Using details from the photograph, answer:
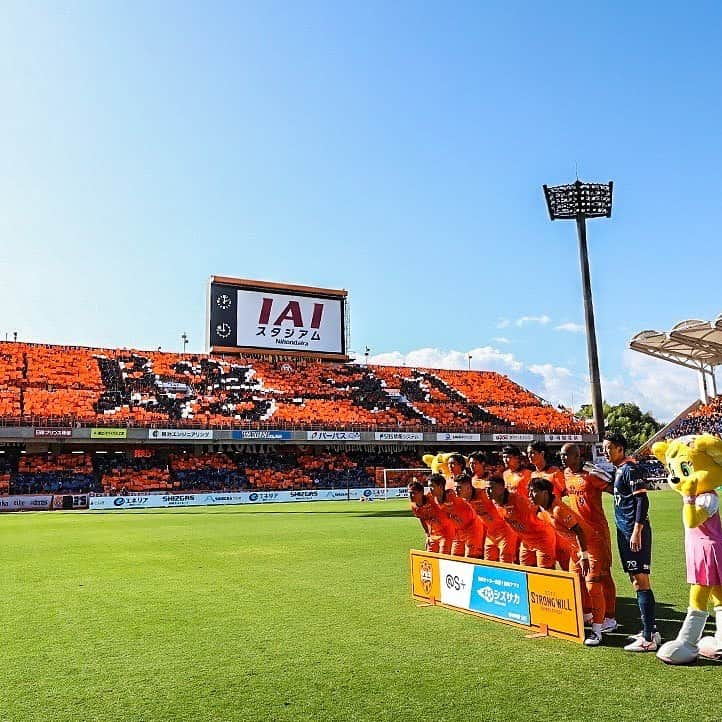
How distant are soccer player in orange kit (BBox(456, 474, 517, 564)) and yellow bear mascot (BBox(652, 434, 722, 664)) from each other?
216cm

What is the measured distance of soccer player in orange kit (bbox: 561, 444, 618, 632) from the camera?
266 inches

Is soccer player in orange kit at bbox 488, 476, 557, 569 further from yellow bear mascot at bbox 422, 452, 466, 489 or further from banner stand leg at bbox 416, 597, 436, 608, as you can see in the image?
yellow bear mascot at bbox 422, 452, 466, 489

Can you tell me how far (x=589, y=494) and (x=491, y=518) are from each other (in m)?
1.28

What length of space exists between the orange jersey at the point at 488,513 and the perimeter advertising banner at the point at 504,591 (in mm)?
404

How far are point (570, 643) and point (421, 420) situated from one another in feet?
129

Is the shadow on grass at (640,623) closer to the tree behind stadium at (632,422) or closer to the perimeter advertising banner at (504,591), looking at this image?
the perimeter advertising banner at (504,591)

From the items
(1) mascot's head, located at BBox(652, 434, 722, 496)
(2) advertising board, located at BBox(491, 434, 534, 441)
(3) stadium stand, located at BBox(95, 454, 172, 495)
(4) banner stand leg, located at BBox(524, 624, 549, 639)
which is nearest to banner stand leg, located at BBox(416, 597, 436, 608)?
(4) banner stand leg, located at BBox(524, 624, 549, 639)

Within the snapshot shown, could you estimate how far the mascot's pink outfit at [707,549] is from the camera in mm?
5613

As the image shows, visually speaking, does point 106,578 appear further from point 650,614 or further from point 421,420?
point 421,420

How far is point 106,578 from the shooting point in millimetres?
10820

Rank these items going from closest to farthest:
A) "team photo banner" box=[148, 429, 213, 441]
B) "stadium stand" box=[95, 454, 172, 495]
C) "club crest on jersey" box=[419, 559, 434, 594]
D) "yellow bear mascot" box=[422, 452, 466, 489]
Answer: "club crest on jersey" box=[419, 559, 434, 594]
"yellow bear mascot" box=[422, 452, 466, 489]
"stadium stand" box=[95, 454, 172, 495]
"team photo banner" box=[148, 429, 213, 441]

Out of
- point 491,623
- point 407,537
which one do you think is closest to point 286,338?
point 407,537

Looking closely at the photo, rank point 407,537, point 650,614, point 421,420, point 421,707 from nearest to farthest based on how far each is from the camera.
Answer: point 421,707, point 650,614, point 407,537, point 421,420

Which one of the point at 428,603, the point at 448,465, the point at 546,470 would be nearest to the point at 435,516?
the point at 428,603
